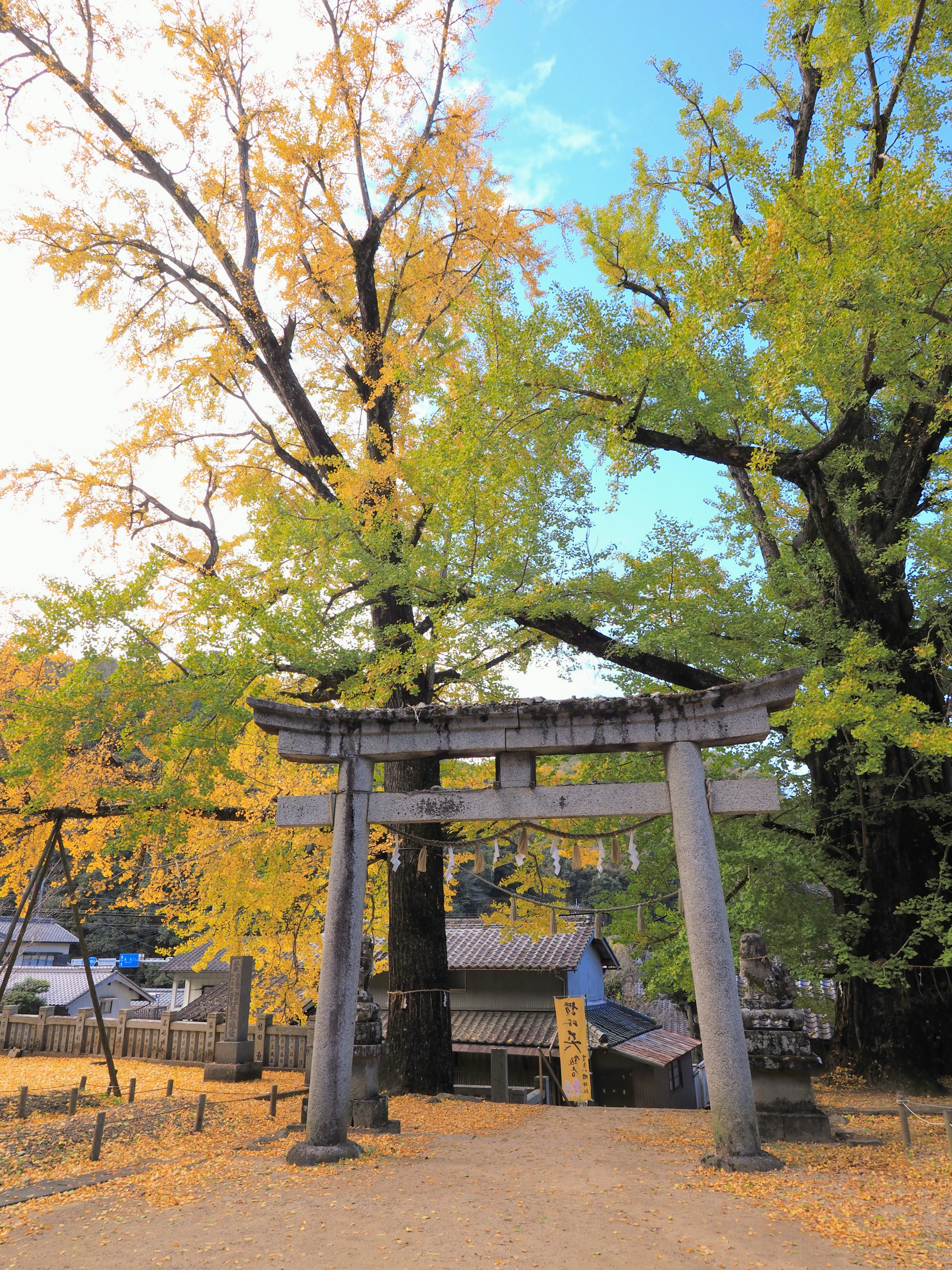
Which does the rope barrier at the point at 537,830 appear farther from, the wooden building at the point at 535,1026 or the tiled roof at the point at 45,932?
the tiled roof at the point at 45,932

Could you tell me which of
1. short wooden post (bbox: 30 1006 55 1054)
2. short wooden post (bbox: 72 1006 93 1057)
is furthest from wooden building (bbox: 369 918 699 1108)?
short wooden post (bbox: 30 1006 55 1054)

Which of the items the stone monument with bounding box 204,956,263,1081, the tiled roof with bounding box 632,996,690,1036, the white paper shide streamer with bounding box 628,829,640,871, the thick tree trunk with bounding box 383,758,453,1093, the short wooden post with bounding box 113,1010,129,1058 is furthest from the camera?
the tiled roof with bounding box 632,996,690,1036

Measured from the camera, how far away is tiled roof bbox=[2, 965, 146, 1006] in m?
32.0

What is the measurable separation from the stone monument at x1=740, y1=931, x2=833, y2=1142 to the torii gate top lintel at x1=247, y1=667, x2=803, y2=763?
3.08m

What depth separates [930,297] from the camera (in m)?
9.08

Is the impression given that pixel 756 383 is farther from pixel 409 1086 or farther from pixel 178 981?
pixel 178 981

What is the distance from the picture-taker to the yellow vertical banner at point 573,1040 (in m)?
13.9

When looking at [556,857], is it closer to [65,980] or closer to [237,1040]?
[237,1040]

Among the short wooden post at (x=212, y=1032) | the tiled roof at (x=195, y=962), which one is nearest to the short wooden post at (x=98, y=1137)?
the short wooden post at (x=212, y=1032)

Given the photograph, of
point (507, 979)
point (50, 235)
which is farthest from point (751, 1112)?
point (50, 235)

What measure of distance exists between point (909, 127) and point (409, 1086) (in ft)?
55.3

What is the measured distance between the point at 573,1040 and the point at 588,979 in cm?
1032

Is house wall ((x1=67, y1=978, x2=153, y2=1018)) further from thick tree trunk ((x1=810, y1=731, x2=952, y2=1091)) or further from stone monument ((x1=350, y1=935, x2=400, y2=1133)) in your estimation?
thick tree trunk ((x1=810, y1=731, x2=952, y2=1091))

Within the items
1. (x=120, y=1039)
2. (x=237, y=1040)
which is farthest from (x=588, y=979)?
(x=120, y=1039)
